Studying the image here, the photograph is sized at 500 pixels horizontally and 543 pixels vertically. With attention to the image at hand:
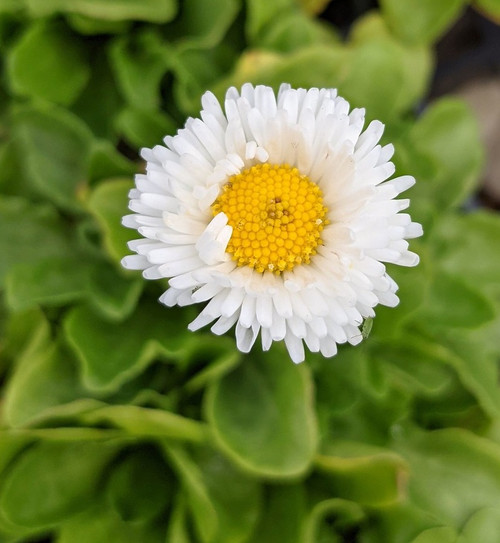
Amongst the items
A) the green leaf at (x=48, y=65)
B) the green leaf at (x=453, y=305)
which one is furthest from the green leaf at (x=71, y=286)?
the green leaf at (x=453, y=305)

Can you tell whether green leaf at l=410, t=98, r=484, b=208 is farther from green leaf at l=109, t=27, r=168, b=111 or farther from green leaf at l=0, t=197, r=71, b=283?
green leaf at l=0, t=197, r=71, b=283

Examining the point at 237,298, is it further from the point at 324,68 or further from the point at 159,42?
the point at 159,42

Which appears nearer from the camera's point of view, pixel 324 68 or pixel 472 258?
pixel 324 68

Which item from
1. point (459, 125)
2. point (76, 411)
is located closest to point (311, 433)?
point (76, 411)

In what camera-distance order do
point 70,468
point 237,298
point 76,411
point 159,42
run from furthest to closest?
point 159,42
point 70,468
point 76,411
point 237,298

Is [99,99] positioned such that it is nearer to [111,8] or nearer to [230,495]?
[111,8]

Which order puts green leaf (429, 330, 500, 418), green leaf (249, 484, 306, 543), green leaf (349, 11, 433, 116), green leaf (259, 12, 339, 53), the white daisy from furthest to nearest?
1. green leaf (349, 11, 433, 116)
2. green leaf (259, 12, 339, 53)
3. green leaf (429, 330, 500, 418)
4. green leaf (249, 484, 306, 543)
5. the white daisy

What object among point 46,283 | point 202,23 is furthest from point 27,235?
point 202,23

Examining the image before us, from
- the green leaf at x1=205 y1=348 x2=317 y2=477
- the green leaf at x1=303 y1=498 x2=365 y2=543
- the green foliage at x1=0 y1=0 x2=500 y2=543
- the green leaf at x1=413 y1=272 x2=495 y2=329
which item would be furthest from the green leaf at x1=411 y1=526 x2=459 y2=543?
the green leaf at x1=413 y1=272 x2=495 y2=329
